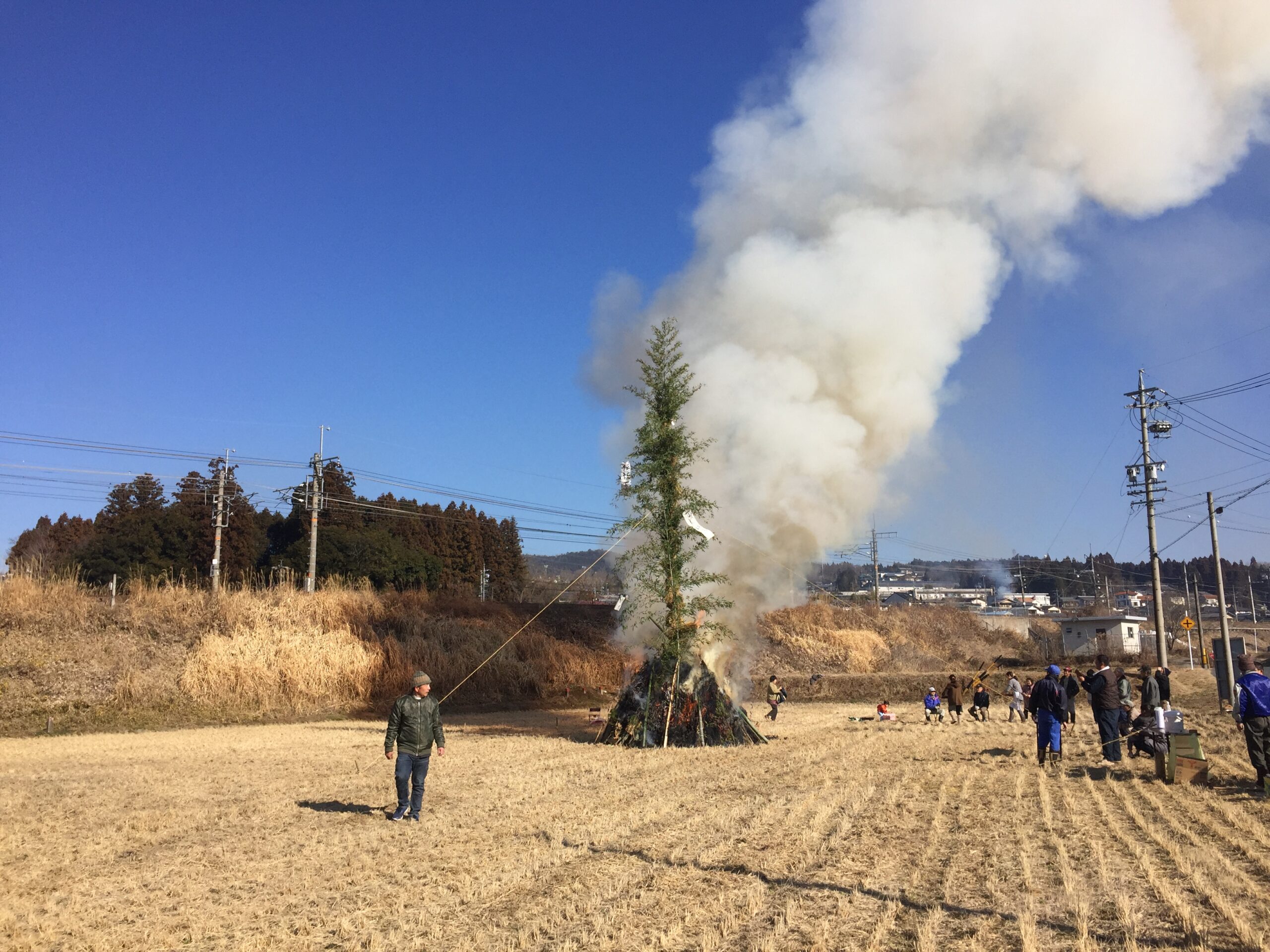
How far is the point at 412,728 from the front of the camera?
1179cm

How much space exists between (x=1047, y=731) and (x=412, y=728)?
1152 centimetres

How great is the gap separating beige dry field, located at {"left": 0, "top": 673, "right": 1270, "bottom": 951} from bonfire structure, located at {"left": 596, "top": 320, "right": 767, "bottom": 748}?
3.44 metres

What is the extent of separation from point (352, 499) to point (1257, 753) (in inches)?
2457

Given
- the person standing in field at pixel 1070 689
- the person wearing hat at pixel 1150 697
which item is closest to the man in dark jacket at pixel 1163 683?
the person wearing hat at pixel 1150 697

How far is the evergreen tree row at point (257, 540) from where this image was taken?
53.1m

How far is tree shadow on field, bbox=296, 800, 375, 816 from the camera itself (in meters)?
12.4

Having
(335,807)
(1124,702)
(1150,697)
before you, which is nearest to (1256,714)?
(1150,697)

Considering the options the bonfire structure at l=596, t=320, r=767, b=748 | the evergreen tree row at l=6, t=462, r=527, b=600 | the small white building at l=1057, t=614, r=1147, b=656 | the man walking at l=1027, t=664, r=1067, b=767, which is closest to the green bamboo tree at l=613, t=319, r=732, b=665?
the bonfire structure at l=596, t=320, r=767, b=748

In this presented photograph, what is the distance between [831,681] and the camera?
4516 cm

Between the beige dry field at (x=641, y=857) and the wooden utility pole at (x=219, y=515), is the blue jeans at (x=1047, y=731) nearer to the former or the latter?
the beige dry field at (x=641, y=857)

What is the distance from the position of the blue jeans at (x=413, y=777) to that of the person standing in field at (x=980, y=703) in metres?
19.9

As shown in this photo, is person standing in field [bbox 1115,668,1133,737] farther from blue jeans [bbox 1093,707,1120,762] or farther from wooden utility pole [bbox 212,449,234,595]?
wooden utility pole [bbox 212,449,234,595]

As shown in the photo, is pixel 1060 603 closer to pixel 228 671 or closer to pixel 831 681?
pixel 831 681

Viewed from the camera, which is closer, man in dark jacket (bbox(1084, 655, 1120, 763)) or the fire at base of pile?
man in dark jacket (bbox(1084, 655, 1120, 763))
